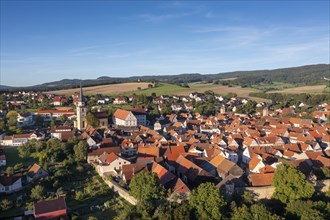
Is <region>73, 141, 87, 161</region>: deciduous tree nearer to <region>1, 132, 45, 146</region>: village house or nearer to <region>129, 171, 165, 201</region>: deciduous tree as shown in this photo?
<region>129, 171, 165, 201</region>: deciduous tree

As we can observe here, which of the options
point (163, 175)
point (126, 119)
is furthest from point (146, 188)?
point (126, 119)

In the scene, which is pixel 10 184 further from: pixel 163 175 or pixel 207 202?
pixel 207 202

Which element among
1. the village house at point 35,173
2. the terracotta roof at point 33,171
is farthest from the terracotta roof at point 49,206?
the terracotta roof at point 33,171

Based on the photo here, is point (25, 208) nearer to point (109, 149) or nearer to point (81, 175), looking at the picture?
point (81, 175)

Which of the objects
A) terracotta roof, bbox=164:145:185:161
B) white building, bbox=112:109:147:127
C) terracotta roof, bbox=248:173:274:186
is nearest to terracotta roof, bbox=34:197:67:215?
terracotta roof, bbox=164:145:185:161

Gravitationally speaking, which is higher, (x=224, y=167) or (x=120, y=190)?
(x=224, y=167)

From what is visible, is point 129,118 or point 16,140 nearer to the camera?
point 16,140

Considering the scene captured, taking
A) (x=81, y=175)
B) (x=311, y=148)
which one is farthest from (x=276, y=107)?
(x=81, y=175)

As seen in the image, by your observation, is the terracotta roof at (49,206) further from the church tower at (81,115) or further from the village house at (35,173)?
the church tower at (81,115)
